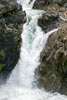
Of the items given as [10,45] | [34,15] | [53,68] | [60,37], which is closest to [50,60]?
[53,68]

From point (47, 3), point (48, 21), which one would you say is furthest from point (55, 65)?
point (47, 3)

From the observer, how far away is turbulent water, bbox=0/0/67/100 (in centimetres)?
1630

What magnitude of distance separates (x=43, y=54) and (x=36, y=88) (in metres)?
2.93

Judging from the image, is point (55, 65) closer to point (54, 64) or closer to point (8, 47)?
point (54, 64)

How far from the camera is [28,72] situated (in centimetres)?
1894

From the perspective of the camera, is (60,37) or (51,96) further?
(60,37)

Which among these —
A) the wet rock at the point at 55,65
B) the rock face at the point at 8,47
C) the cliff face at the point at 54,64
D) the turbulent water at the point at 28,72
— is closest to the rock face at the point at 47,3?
the turbulent water at the point at 28,72

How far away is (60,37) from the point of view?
18.5 m

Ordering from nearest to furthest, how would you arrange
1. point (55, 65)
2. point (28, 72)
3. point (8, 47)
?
1. point (55, 65)
2. point (8, 47)
3. point (28, 72)

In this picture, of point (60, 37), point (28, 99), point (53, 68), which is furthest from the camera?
point (60, 37)

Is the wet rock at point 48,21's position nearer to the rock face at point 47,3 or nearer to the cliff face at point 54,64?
the cliff face at point 54,64

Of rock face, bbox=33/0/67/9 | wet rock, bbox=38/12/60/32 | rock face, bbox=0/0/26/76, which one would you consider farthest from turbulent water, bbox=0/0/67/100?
rock face, bbox=33/0/67/9

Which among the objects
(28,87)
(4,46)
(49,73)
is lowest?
(28,87)

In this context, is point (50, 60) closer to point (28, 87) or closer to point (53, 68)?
point (53, 68)
